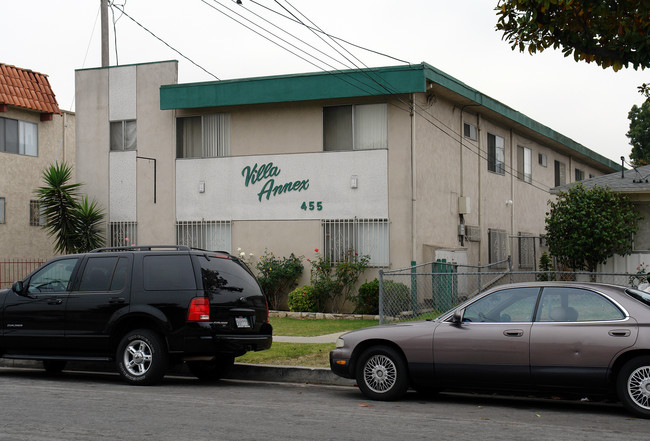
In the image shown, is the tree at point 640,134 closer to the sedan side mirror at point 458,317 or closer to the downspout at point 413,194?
the downspout at point 413,194

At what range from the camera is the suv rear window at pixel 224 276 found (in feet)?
36.5

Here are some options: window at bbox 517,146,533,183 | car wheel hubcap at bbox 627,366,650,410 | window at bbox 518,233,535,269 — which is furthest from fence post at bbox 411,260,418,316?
car wheel hubcap at bbox 627,366,650,410

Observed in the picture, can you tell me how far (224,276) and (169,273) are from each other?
747 mm

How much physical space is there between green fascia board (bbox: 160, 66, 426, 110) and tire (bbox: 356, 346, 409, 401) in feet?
39.3

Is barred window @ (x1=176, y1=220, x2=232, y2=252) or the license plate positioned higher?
barred window @ (x1=176, y1=220, x2=232, y2=252)

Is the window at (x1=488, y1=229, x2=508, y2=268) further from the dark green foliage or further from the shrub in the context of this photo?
the shrub

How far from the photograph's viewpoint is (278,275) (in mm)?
22250

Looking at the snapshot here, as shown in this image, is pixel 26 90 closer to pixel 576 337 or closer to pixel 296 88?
pixel 296 88

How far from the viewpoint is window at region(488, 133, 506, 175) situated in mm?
26812

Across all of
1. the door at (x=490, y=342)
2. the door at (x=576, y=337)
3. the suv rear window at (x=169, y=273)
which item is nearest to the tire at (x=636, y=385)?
the door at (x=576, y=337)

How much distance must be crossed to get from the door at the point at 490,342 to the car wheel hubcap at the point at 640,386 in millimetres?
1084

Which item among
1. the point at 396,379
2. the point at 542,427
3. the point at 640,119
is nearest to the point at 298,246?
the point at 396,379

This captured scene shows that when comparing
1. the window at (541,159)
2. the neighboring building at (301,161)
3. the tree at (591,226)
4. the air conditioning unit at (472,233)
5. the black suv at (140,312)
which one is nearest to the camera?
the black suv at (140,312)

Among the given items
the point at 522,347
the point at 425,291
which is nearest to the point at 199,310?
the point at 522,347
